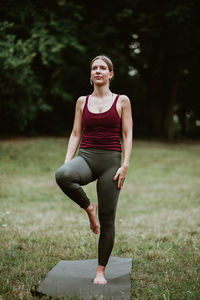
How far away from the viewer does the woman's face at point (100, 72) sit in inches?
156

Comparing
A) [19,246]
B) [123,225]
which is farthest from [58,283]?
[123,225]

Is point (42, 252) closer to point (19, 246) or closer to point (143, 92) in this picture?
point (19, 246)

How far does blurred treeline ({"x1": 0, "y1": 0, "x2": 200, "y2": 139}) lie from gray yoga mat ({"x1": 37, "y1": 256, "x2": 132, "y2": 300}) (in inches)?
328

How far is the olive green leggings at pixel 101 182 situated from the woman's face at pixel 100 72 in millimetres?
780

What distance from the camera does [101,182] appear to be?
381 centimetres

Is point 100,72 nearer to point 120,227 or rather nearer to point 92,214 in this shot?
point 92,214

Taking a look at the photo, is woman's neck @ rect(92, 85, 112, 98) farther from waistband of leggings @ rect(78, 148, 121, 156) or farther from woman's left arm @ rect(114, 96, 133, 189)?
waistband of leggings @ rect(78, 148, 121, 156)

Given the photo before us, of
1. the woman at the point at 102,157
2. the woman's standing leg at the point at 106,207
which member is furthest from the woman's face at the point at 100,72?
the woman's standing leg at the point at 106,207

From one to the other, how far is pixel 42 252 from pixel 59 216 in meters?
2.40

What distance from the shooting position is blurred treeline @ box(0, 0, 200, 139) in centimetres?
1266

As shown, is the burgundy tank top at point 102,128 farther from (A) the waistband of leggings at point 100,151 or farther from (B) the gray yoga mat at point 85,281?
(B) the gray yoga mat at point 85,281

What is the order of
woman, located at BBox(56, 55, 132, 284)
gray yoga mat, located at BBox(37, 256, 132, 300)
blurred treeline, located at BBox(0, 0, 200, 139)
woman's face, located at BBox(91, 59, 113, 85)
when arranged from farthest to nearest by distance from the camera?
blurred treeline, located at BBox(0, 0, 200, 139) → woman's face, located at BBox(91, 59, 113, 85) → woman, located at BBox(56, 55, 132, 284) → gray yoga mat, located at BBox(37, 256, 132, 300)

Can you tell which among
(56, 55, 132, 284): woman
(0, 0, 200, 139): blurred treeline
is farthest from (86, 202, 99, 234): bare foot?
(0, 0, 200, 139): blurred treeline

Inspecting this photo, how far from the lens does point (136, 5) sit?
56.1ft
